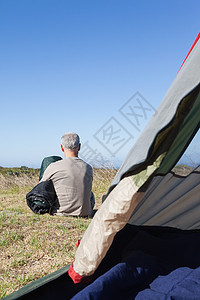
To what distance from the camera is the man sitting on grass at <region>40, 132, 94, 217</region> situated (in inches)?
159

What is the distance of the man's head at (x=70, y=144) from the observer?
4.03 m

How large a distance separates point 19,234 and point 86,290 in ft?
5.66

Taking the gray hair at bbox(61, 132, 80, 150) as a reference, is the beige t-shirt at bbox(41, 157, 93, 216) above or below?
below

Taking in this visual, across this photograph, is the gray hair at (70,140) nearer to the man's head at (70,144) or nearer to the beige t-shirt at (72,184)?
the man's head at (70,144)

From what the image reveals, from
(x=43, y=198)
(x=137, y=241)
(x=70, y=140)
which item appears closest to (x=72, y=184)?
(x=43, y=198)

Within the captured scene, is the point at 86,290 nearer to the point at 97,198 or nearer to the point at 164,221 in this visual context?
the point at 164,221

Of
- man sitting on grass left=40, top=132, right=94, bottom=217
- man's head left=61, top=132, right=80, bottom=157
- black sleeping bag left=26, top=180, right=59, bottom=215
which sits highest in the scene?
man's head left=61, top=132, right=80, bottom=157

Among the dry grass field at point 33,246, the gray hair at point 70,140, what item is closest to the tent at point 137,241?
the dry grass field at point 33,246

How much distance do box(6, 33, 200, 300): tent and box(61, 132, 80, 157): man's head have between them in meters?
1.91

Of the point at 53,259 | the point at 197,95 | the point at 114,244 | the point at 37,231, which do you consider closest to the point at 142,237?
the point at 114,244

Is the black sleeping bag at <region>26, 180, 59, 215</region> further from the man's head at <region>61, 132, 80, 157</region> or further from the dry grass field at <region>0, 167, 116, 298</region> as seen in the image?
the man's head at <region>61, 132, 80, 157</region>

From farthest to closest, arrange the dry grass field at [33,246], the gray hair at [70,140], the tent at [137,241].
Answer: the gray hair at [70,140]
the dry grass field at [33,246]
the tent at [137,241]

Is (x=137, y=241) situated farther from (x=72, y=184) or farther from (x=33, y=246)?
(x=72, y=184)

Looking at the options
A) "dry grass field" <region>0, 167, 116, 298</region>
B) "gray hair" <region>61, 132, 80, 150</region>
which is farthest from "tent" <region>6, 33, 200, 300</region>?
"gray hair" <region>61, 132, 80, 150</region>
